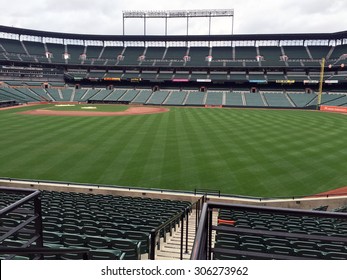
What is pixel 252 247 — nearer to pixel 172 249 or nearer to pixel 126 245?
pixel 172 249

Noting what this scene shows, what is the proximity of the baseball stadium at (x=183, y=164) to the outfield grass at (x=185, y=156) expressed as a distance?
0.15 m

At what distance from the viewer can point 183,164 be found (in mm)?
24078

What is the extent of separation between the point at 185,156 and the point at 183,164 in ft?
7.02

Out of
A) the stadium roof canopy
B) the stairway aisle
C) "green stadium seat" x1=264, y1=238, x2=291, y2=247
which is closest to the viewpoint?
"green stadium seat" x1=264, y1=238, x2=291, y2=247

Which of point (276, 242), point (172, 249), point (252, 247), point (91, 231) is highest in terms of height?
point (252, 247)

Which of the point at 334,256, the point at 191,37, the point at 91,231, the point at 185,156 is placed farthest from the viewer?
the point at 191,37

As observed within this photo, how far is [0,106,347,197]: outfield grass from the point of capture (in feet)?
67.9

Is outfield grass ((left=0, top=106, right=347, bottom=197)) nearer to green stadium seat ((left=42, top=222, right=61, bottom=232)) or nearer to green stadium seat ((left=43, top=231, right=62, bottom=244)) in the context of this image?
green stadium seat ((left=42, top=222, right=61, bottom=232))

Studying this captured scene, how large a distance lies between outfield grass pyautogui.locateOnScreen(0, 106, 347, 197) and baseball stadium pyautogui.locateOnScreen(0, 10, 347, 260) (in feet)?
0.49

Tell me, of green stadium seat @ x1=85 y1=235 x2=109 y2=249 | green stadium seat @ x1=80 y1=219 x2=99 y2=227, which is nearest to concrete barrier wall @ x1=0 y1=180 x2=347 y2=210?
green stadium seat @ x1=80 y1=219 x2=99 y2=227

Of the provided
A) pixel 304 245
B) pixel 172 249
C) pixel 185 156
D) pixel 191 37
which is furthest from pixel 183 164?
pixel 191 37

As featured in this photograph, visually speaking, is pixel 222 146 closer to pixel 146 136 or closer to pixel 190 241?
pixel 146 136
